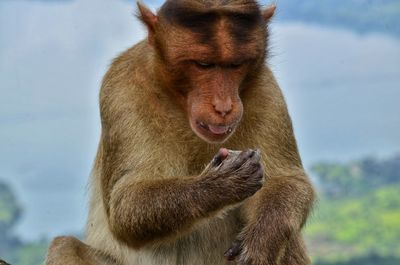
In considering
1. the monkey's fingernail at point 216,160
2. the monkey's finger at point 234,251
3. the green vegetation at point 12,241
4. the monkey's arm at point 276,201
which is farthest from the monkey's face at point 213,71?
the green vegetation at point 12,241

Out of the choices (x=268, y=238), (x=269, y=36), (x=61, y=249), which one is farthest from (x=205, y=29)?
(x=61, y=249)

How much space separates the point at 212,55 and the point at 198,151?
1022 millimetres

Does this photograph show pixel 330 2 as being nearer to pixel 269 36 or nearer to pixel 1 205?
pixel 1 205

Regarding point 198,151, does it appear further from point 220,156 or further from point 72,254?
point 72,254

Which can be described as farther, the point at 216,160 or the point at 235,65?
the point at 216,160

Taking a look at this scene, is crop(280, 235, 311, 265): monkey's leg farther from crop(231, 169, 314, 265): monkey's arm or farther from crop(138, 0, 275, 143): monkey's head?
crop(138, 0, 275, 143): monkey's head

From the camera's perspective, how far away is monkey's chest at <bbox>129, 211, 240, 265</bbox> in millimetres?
8102

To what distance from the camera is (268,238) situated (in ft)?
24.9

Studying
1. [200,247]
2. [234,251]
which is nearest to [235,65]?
[234,251]

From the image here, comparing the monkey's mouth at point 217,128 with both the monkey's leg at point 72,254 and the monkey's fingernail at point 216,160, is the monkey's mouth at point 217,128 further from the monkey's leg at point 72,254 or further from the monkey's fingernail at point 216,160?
the monkey's leg at point 72,254

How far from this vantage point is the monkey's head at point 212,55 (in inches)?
285

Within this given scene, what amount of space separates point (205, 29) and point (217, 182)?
1.23 m

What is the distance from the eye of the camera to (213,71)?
7.27 meters

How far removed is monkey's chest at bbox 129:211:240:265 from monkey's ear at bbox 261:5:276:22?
1.73 metres
